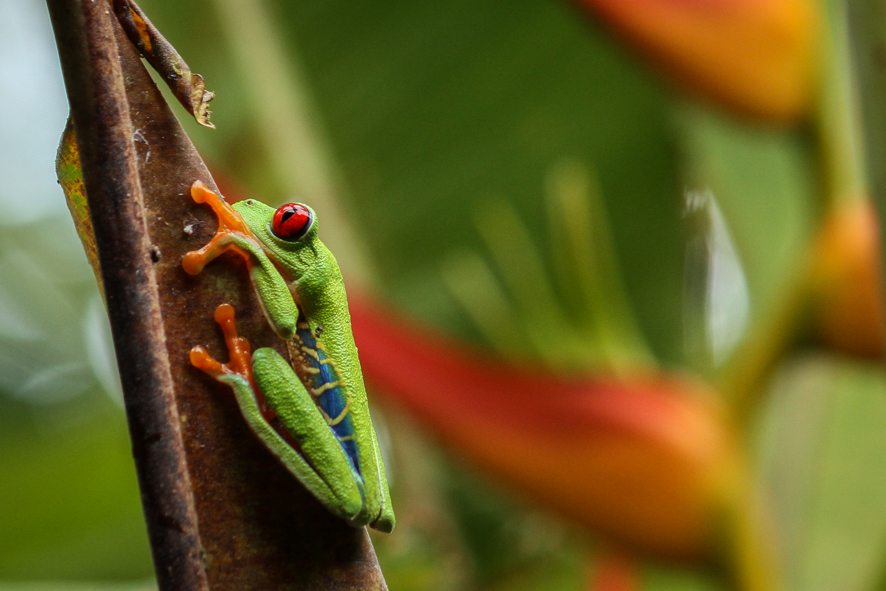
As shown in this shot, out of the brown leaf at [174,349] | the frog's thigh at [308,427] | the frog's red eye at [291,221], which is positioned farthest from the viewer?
the frog's red eye at [291,221]

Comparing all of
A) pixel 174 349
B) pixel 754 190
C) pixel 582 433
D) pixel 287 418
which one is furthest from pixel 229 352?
pixel 754 190

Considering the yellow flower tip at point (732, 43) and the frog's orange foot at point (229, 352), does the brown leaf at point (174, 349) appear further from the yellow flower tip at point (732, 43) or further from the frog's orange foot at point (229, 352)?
the yellow flower tip at point (732, 43)

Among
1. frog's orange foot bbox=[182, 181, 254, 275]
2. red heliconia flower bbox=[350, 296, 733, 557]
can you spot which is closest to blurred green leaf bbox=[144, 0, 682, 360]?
red heliconia flower bbox=[350, 296, 733, 557]

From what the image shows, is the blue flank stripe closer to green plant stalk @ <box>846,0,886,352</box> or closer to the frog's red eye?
the frog's red eye

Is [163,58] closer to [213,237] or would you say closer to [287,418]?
[213,237]

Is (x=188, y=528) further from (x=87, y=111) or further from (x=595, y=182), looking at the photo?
(x=595, y=182)

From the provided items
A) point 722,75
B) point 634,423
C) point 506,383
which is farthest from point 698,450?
point 722,75

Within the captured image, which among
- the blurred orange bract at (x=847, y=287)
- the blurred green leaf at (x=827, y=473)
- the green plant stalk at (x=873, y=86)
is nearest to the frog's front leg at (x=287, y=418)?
the green plant stalk at (x=873, y=86)

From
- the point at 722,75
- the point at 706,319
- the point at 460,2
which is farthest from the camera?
the point at 460,2
